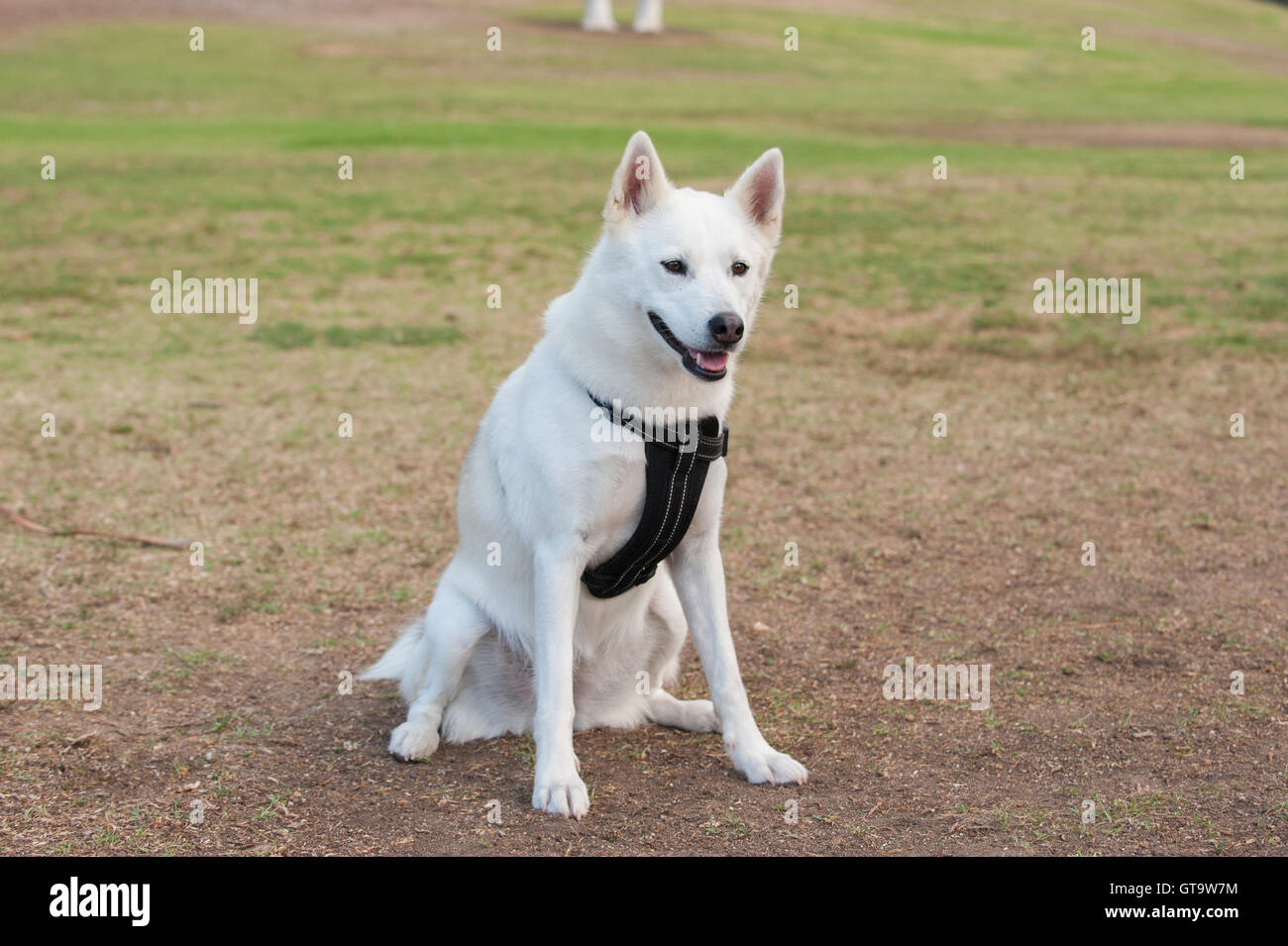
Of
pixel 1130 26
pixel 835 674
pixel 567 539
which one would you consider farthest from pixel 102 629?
pixel 1130 26

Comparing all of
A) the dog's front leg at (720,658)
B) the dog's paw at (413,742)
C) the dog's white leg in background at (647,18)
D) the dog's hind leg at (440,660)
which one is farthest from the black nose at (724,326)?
the dog's white leg in background at (647,18)

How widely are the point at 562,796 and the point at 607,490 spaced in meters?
0.93

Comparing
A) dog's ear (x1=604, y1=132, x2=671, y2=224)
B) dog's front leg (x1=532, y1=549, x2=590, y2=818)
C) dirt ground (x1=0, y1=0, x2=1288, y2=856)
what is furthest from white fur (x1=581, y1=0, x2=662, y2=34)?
dog's front leg (x1=532, y1=549, x2=590, y2=818)

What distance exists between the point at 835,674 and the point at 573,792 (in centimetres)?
153

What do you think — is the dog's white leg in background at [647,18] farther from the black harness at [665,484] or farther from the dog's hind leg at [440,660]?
the black harness at [665,484]

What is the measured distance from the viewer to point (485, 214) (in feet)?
51.1

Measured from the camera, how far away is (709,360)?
404 cm

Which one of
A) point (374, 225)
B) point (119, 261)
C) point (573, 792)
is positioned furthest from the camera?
point (374, 225)

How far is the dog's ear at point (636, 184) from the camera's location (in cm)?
407

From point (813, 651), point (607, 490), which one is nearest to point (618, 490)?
point (607, 490)

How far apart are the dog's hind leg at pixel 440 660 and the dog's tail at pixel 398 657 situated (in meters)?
0.32

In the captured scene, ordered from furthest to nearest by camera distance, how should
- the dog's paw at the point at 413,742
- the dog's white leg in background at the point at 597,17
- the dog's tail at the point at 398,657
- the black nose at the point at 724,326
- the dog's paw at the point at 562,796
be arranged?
the dog's white leg in background at the point at 597,17 → the dog's tail at the point at 398,657 → the dog's paw at the point at 413,742 → the dog's paw at the point at 562,796 → the black nose at the point at 724,326

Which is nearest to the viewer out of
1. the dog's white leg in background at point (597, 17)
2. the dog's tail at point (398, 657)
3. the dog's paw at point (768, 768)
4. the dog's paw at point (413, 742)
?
the dog's paw at point (768, 768)

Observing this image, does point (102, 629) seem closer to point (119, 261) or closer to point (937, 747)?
point (937, 747)
